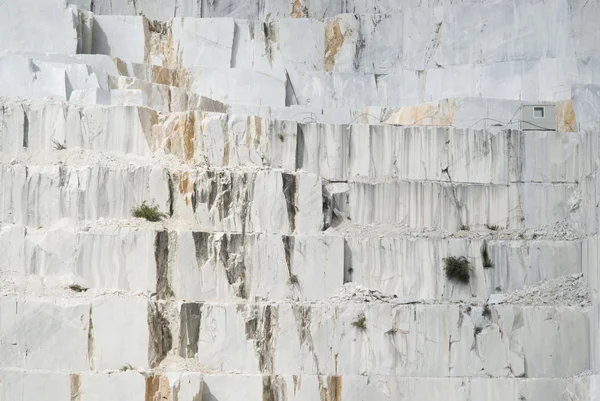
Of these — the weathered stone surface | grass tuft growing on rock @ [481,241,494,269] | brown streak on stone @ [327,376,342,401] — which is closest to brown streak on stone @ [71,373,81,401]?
the weathered stone surface

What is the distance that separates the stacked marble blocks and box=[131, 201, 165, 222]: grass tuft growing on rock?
0.04 m

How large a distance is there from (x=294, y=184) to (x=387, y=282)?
2.72 metres

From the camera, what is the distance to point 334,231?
32.5 m

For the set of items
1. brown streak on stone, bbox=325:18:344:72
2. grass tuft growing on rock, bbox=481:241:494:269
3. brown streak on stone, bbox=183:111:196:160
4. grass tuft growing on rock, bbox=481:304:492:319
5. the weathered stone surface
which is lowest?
the weathered stone surface

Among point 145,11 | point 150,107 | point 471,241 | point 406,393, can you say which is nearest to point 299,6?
point 145,11

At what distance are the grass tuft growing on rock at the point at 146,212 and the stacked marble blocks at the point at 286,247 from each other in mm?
44

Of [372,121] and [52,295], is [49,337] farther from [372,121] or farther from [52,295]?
[372,121]

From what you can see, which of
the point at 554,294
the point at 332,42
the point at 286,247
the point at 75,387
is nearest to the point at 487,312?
the point at 554,294

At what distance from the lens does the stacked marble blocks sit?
31.1m

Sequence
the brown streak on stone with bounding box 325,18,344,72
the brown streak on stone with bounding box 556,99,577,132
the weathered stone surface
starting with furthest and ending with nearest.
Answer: the brown streak on stone with bounding box 325,18,344,72
the brown streak on stone with bounding box 556,99,577,132
the weathered stone surface

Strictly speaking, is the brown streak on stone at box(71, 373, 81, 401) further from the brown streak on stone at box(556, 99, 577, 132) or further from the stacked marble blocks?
the brown streak on stone at box(556, 99, 577, 132)

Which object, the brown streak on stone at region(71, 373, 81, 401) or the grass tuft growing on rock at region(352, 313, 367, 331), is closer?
the brown streak on stone at region(71, 373, 81, 401)

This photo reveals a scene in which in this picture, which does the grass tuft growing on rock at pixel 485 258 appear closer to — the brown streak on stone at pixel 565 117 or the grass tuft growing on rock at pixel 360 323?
the grass tuft growing on rock at pixel 360 323

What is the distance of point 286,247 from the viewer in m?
32.0
